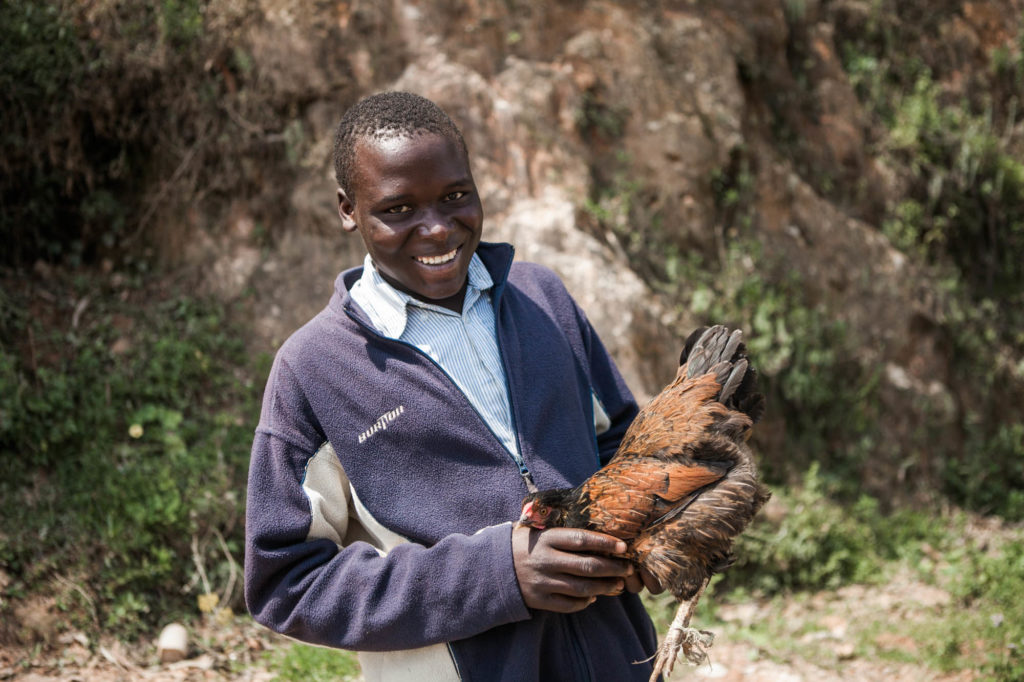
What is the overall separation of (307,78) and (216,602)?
3.70 metres

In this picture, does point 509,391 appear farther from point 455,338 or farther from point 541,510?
point 541,510

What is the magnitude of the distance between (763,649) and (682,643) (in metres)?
2.76

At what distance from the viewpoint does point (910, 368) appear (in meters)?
6.44

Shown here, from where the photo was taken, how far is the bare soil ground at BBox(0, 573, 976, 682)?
162 inches

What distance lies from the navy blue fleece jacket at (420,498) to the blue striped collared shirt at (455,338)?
0.04m

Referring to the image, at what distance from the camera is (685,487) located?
2449mm

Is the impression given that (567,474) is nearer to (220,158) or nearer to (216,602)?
(216,602)

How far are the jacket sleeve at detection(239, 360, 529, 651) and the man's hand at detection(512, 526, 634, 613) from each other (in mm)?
30

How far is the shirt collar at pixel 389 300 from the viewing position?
2.11m

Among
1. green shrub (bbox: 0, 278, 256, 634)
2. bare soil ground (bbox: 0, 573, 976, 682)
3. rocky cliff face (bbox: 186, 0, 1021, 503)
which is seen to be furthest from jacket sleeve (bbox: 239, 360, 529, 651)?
rocky cliff face (bbox: 186, 0, 1021, 503)

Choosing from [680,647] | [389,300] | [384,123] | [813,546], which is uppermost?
[384,123]

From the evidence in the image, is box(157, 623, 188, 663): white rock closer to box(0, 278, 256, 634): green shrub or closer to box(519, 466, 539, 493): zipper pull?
box(0, 278, 256, 634): green shrub

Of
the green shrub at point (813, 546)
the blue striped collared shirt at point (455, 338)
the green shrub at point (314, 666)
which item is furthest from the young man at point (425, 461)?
the green shrub at point (813, 546)

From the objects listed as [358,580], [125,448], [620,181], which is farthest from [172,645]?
[620,181]
